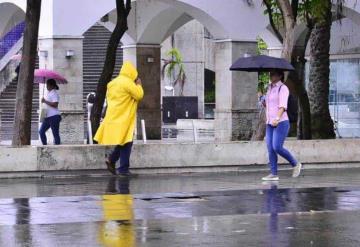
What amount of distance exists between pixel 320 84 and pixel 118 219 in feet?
43.4

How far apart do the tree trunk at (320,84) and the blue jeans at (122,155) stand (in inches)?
320

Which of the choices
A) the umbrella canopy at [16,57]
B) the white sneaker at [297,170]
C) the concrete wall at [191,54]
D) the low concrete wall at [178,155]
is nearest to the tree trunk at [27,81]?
the low concrete wall at [178,155]

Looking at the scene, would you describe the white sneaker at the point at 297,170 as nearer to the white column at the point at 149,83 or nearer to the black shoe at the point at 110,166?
the black shoe at the point at 110,166

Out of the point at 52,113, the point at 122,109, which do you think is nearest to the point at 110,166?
the point at 122,109

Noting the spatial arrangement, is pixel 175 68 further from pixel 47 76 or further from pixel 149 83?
pixel 47 76

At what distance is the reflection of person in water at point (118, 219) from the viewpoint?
9.13 metres

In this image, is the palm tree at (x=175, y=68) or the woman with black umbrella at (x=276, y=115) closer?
the woman with black umbrella at (x=276, y=115)

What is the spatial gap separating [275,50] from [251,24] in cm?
206

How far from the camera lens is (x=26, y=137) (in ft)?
55.1

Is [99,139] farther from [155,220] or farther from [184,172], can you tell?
[155,220]

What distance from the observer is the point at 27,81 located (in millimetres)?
16750

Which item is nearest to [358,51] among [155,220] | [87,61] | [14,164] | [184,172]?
[87,61]

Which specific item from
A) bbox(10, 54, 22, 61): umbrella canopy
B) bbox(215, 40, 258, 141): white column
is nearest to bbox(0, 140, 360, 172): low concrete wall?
bbox(215, 40, 258, 141): white column

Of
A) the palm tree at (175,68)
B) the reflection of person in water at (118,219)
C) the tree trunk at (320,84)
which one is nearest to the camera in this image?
the reflection of person in water at (118,219)
